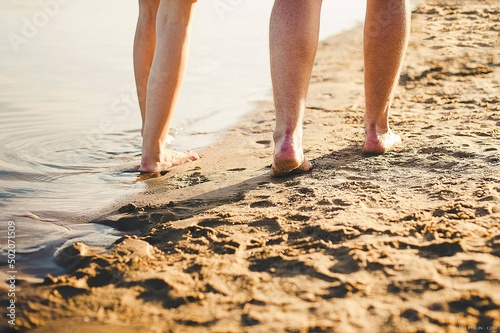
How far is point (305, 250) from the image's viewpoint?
1.86 meters

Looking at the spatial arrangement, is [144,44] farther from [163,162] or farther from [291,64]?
[291,64]

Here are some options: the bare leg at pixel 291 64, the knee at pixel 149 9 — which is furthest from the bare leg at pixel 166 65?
the bare leg at pixel 291 64

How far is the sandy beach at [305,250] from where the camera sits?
60.2 inches

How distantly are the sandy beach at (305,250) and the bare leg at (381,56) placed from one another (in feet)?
0.43

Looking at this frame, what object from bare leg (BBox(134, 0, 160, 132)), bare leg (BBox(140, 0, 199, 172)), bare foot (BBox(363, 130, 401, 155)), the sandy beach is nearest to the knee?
bare leg (BBox(134, 0, 160, 132))

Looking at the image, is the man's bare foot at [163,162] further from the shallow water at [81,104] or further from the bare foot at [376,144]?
the bare foot at [376,144]

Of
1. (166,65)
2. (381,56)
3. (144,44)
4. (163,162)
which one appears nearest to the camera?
(381,56)

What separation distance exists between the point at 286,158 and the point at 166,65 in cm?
79

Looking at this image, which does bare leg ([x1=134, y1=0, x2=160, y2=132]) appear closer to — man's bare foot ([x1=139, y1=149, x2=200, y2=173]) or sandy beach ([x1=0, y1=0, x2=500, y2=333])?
man's bare foot ([x1=139, y1=149, x2=200, y2=173])

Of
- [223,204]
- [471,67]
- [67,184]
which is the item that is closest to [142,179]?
[67,184]

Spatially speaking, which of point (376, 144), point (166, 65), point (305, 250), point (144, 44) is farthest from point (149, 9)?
point (305, 250)

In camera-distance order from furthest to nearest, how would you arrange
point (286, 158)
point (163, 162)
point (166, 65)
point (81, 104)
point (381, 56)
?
point (81, 104), point (163, 162), point (166, 65), point (381, 56), point (286, 158)

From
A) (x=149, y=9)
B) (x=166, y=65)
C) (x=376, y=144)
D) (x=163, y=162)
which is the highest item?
(x=149, y=9)

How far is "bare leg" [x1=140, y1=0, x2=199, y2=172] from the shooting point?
2.90 metres
